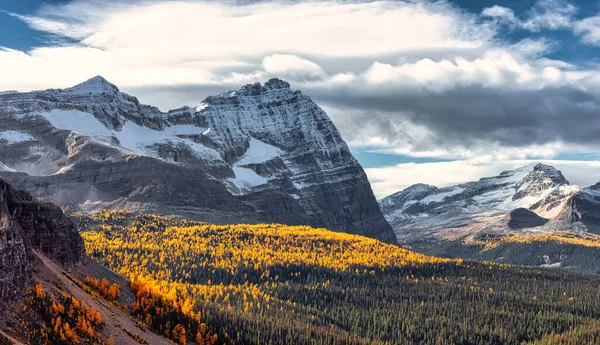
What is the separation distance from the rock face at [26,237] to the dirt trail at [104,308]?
3.88 meters

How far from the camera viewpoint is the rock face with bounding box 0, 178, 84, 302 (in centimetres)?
11288

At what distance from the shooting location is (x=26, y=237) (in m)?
140

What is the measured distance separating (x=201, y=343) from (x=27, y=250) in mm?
71266

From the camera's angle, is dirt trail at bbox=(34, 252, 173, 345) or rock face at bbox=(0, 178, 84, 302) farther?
dirt trail at bbox=(34, 252, 173, 345)

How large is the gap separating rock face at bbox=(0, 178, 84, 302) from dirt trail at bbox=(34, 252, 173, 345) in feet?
12.7

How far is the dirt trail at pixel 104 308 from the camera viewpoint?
421 ft

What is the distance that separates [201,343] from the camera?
188375 mm

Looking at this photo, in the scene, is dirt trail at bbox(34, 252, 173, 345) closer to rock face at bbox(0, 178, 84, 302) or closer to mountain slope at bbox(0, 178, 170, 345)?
mountain slope at bbox(0, 178, 170, 345)

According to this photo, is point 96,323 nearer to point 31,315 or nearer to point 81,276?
point 31,315

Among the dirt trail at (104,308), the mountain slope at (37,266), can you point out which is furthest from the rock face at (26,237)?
the dirt trail at (104,308)

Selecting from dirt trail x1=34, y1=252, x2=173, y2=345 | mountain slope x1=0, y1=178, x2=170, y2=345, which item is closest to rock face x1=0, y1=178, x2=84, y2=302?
mountain slope x1=0, y1=178, x2=170, y2=345

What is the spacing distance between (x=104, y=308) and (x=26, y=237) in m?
19.1

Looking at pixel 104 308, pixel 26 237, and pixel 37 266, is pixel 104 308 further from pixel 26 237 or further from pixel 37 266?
pixel 26 237

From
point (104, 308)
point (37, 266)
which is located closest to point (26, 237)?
point (37, 266)
